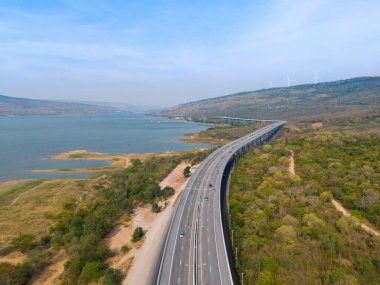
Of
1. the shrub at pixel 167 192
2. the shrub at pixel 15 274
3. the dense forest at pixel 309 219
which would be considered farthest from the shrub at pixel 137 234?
the shrub at pixel 167 192

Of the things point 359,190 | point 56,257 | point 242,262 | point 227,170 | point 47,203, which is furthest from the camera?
point 227,170

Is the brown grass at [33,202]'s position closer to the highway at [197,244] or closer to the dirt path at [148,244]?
the dirt path at [148,244]

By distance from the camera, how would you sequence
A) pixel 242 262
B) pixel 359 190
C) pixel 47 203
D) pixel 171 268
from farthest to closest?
pixel 47 203 → pixel 359 190 → pixel 242 262 → pixel 171 268

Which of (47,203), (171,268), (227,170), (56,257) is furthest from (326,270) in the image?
A: (47,203)

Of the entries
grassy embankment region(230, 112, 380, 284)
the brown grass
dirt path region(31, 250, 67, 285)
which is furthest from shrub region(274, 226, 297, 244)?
the brown grass

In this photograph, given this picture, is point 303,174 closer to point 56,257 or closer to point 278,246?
point 278,246

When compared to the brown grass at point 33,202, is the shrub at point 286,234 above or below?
above
